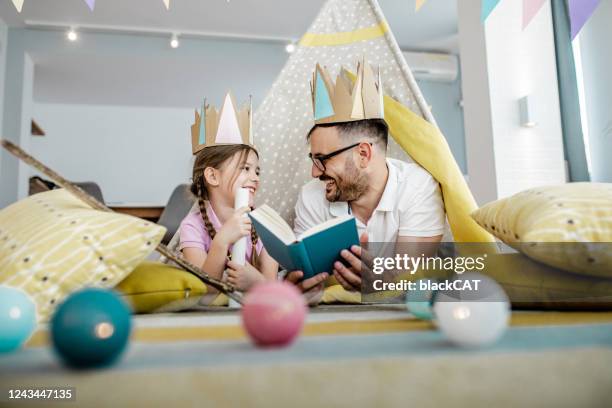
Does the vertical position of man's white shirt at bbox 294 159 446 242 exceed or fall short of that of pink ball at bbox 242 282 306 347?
it exceeds it

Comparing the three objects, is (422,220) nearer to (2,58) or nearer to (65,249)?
(65,249)

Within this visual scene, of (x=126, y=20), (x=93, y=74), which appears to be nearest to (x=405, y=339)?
(x=126, y=20)

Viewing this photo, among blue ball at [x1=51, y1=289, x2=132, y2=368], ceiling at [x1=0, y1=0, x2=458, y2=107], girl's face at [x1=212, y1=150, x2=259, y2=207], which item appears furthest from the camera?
ceiling at [x1=0, y1=0, x2=458, y2=107]

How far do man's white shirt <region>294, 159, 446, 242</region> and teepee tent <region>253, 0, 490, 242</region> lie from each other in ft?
0.42

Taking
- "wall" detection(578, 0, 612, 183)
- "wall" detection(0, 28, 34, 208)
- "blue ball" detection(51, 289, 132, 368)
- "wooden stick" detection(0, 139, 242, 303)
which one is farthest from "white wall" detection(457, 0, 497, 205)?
"wall" detection(0, 28, 34, 208)

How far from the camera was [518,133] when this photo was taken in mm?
2492

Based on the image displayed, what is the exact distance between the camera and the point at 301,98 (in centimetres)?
172

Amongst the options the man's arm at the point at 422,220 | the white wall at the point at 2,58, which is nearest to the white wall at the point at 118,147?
the white wall at the point at 2,58

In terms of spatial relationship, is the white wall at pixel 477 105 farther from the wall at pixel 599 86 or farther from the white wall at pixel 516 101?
the wall at pixel 599 86

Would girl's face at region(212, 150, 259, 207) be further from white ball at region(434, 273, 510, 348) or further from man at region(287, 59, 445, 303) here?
white ball at region(434, 273, 510, 348)

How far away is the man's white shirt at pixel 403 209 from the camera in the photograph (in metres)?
1.33

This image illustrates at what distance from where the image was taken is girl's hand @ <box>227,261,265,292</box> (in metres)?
1.19

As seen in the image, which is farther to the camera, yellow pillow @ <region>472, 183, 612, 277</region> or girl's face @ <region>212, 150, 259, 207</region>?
girl's face @ <region>212, 150, 259, 207</region>

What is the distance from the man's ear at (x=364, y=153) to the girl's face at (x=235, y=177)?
0.98ft
